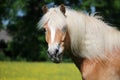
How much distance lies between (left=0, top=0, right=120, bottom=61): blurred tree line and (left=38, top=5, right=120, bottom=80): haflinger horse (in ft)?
103

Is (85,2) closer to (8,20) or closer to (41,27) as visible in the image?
(8,20)

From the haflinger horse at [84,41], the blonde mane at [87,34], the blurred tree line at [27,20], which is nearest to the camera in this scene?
the haflinger horse at [84,41]

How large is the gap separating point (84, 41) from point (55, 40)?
2.10 feet

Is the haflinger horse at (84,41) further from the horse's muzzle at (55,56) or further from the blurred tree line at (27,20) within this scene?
the blurred tree line at (27,20)

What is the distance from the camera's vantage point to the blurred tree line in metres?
39.5

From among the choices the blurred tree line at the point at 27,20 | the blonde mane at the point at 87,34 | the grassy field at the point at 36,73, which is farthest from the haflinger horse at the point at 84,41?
the blurred tree line at the point at 27,20

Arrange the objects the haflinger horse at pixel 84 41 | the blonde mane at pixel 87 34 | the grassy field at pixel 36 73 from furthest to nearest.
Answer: the grassy field at pixel 36 73 < the blonde mane at pixel 87 34 < the haflinger horse at pixel 84 41

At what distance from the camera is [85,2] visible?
3978cm

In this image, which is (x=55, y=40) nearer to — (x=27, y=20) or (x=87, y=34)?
(x=87, y=34)

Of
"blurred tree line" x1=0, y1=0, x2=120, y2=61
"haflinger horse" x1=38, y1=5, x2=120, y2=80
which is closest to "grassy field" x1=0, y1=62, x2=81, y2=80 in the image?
"haflinger horse" x1=38, y1=5, x2=120, y2=80

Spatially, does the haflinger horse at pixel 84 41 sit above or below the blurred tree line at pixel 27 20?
above

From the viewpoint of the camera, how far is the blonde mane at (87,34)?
6617 mm

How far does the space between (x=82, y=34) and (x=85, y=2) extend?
33293 millimetres

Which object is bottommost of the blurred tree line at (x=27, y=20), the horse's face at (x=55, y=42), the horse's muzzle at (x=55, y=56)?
the blurred tree line at (x=27, y=20)
